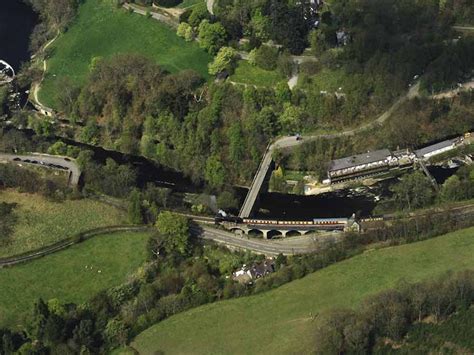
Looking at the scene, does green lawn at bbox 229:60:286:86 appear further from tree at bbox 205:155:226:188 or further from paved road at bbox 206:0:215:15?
paved road at bbox 206:0:215:15

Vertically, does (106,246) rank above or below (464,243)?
below

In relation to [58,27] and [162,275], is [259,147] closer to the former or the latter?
[162,275]

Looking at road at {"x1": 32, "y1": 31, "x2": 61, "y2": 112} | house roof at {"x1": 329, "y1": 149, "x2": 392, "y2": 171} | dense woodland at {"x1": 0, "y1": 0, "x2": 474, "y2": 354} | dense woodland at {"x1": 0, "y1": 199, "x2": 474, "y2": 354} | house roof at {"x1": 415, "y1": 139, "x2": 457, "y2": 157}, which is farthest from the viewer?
road at {"x1": 32, "y1": 31, "x2": 61, "y2": 112}

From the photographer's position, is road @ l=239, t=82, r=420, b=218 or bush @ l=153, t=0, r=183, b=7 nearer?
road @ l=239, t=82, r=420, b=218

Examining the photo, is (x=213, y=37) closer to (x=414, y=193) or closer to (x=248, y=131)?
(x=248, y=131)

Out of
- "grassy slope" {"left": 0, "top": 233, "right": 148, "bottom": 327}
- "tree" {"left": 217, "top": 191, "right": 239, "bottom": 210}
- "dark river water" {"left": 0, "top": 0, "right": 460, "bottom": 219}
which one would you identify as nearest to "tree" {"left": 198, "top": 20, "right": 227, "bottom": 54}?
"dark river water" {"left": 0, "top": 0, "right": 460, "bottom": 219}

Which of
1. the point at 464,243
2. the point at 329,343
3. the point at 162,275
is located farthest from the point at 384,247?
the point at 162,275
